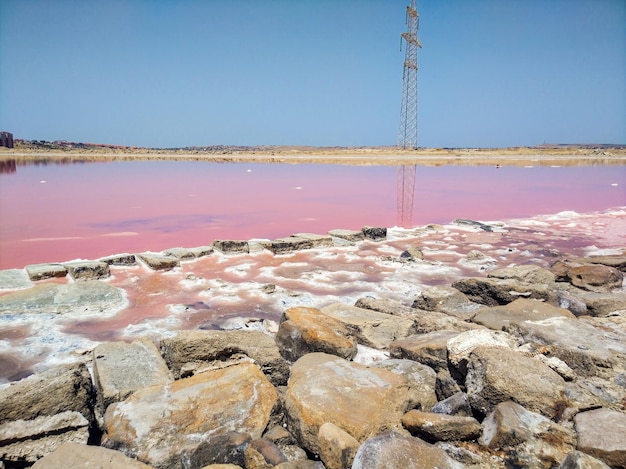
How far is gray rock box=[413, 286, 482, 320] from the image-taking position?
17.3 ft

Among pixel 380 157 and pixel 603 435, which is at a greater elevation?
pixel 380 157

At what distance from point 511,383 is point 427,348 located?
3.07ft

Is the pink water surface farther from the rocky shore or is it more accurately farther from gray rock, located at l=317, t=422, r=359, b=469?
gray rock, located at l=317, t=422, r=359, b=469

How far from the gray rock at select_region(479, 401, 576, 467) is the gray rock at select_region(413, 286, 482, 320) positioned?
8.05 ft

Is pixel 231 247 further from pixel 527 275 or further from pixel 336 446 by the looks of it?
pixel 336 446

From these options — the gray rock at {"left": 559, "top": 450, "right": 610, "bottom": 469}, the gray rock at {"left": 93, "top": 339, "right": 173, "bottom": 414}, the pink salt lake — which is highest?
the gray rock at {"left": 559, "top": 450, "right": 610, "bottom": 469}

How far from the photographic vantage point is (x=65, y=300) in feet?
17.9

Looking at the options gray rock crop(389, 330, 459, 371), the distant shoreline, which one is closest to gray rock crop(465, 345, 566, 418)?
gray rock crop(389, 330, 459, 371)

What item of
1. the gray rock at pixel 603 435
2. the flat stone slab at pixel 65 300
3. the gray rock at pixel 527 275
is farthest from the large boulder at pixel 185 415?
the gray rock at pixel 527 275

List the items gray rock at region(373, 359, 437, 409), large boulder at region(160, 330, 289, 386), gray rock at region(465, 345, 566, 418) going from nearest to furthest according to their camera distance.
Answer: gray rock at region(465, 345, 566, 418), gray rock at region(373, 359, 437, 409), large boulder at region(160, 330, 289, 386)

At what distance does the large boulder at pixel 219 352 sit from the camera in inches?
144

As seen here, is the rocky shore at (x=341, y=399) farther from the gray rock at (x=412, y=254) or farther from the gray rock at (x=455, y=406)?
the gray rock at (x=412, y=254)

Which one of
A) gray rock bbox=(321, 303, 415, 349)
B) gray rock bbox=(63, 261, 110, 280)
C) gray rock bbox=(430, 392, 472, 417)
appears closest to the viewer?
gray rock bbox=(430, 392, 472, 417)

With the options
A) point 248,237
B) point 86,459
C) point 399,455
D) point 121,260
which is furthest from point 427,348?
point 248,237
